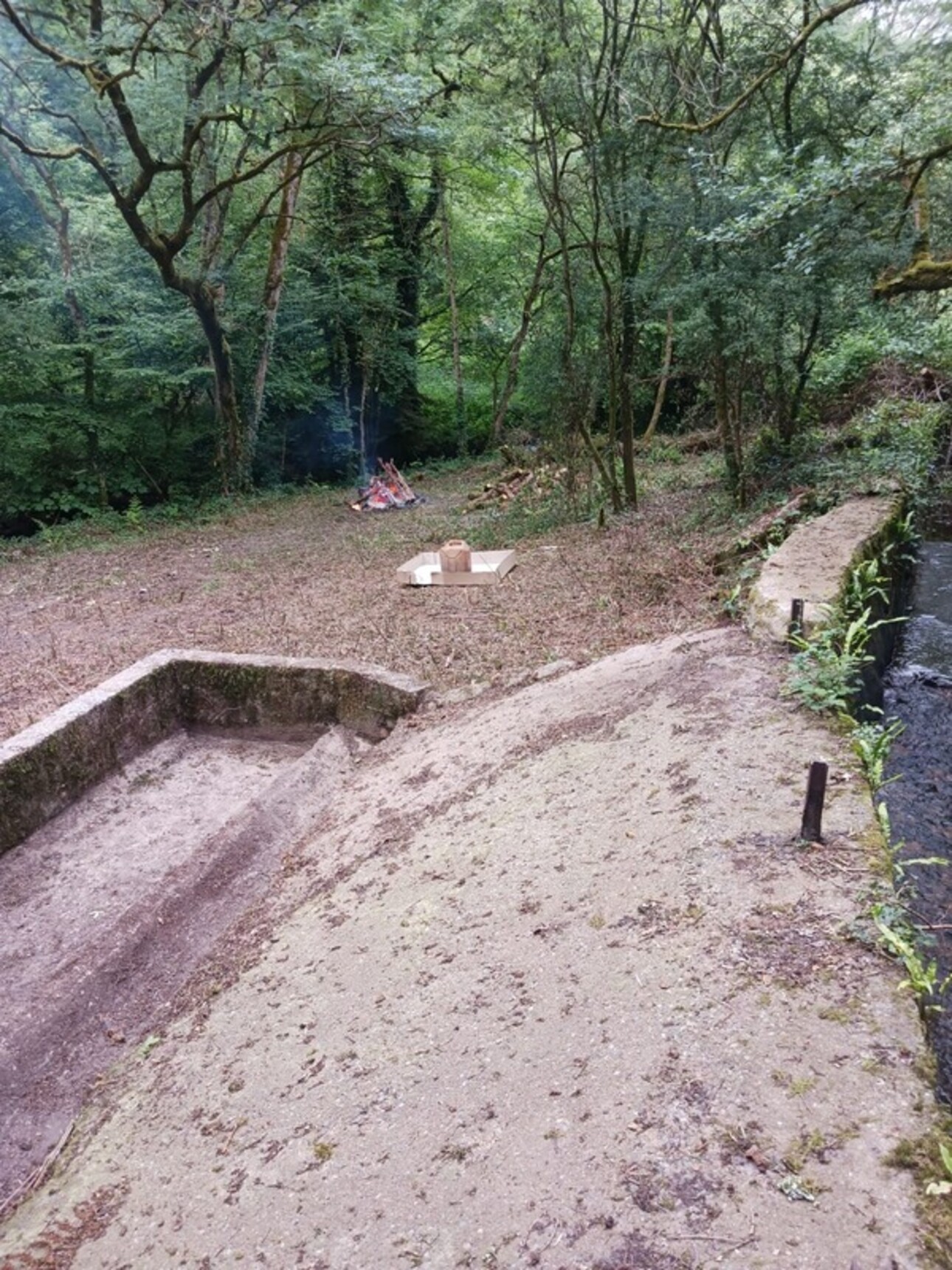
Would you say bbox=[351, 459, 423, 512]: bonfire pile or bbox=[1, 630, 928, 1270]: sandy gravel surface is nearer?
bbox=[1, 630, 928, 1270]: sandy gravel surface

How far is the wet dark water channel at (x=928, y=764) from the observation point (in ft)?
8.70

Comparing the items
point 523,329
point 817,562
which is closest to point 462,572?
point 817,562

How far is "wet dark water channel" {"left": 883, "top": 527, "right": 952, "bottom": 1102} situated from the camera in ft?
8.70

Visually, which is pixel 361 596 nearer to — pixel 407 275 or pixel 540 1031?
pixel 540 1031

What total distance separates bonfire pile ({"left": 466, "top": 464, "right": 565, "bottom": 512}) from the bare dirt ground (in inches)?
255

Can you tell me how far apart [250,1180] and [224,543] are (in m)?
8.99

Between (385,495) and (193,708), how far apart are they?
24.6 ft

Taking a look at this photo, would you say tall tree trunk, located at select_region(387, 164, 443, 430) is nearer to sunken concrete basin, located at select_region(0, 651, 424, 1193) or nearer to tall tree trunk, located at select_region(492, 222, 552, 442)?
tall tree trunk, located at select_region(492, 222, 552, 442)

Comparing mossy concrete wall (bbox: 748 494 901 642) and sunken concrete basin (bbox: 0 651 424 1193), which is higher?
mossy concrete wall (bbox: 748 494 901 642)

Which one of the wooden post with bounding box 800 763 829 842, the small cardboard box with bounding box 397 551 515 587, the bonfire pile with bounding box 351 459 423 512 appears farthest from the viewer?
the bonfire pile with bounding box 351 459 423 512

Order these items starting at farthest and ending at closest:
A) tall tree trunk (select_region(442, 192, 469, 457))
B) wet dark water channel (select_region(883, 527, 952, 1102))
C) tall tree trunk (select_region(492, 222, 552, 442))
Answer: tall tree trunk (select_region(442, 192, 469, 457)) → tall tree trunk (select_region(492, 222, 552, 442)) → wet dark water channel (select_region(883, 527, 952, 1102))

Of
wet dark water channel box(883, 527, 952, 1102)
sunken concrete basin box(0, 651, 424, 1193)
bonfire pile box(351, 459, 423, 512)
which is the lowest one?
sunken concrete basin box(0, 651, 424, 1193)

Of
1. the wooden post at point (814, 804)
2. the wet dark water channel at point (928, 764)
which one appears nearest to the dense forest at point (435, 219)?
the wet dark water channel at point (928, 764)

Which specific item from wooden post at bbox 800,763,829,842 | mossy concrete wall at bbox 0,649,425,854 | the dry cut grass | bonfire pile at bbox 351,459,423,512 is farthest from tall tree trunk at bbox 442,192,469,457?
wooden post at bbox 800,763,829,842
